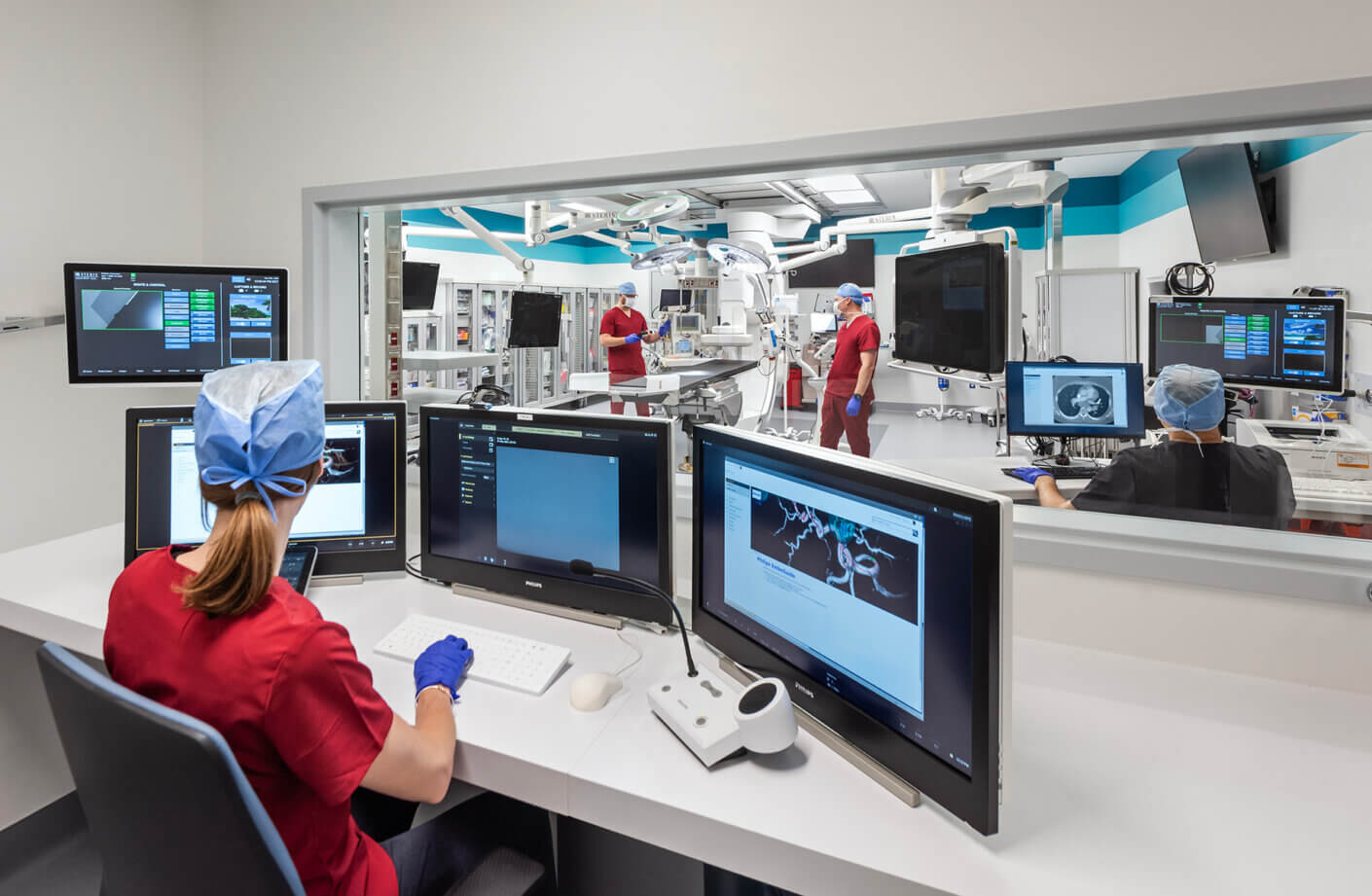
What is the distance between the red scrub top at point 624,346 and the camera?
6.07 metres

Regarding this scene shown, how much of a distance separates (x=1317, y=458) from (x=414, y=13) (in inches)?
121

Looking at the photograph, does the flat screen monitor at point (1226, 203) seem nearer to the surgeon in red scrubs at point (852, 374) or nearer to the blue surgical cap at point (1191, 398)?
the surgeon in red scrubs at point (852, 374)

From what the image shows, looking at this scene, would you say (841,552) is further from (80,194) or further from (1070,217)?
(1070,217)

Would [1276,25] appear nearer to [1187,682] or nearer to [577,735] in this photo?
[1187,682]

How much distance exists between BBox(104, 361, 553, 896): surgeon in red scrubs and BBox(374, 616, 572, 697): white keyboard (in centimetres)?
22

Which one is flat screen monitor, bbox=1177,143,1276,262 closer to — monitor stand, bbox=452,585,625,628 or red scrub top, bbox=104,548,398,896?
monitor stand, bbox=452,585,625,628

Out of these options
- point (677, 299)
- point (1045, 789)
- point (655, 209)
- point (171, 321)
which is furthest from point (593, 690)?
point (677, 299)

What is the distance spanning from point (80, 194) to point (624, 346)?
162 inches

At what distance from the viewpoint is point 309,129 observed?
2.27 m

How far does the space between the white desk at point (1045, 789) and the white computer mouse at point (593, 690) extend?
2 cm

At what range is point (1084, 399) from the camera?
9.37ft

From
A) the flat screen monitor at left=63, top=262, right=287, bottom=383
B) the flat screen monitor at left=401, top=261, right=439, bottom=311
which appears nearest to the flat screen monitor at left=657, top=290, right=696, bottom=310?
the flat screen monitor at left=401, top=261, right=439, bottom=311

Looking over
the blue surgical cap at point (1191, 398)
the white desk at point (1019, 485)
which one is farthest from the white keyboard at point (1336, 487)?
the blue surgical cap at point (1191, 398)

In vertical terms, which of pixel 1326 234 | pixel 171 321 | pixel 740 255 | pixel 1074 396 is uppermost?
pixel 740 255
